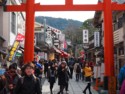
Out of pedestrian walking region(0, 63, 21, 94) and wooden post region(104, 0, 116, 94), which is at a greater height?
wooden post region(104, 0, 116, 94)

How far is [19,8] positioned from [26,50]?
1.89 meters

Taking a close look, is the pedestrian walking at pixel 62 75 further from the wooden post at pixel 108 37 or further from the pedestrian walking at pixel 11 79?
the pedestrian walking at pixel 11 79

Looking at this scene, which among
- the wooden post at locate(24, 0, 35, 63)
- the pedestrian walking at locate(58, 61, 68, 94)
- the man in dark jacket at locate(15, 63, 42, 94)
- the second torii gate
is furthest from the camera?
the wooden post at locate(24, 0, 35, 63)

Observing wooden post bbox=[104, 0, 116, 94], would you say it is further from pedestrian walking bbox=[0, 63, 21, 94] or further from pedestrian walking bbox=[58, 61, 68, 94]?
pedestrian walking bbox=[0, 63, 21, 94]

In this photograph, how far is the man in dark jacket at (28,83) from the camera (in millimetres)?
6676

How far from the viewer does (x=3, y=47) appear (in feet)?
70.0

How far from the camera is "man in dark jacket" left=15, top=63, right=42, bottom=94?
6.68 meters

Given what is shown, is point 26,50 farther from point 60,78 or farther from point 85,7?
point 85,7

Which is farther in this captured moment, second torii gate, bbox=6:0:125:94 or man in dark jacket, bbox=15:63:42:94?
second torii gate, bbox=6:0:125:94

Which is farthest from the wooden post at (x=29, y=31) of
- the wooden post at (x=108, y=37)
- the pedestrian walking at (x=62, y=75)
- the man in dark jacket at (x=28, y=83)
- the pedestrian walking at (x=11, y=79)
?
the man in dark jacket at (x=28, y=83)

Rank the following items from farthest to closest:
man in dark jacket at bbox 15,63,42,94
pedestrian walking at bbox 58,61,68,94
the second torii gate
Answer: the second torii gate < pedestrian walking at bbox 58,61,68,94 < man in dark jacket at bbox 15,63,42,94

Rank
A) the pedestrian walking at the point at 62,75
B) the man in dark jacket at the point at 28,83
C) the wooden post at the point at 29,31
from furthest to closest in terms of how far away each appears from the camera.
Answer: the wooden post at the point at 29,31
the pedestrian walking at the point at 62,75
the man in dark jacket at the point at 28,83

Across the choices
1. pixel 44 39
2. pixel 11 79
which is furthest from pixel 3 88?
pixel 44 39

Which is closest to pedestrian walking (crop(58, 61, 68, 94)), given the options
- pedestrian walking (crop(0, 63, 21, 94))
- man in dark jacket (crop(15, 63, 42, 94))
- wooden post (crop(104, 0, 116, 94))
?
wooden post (crop(104, 0, 116, 94))
